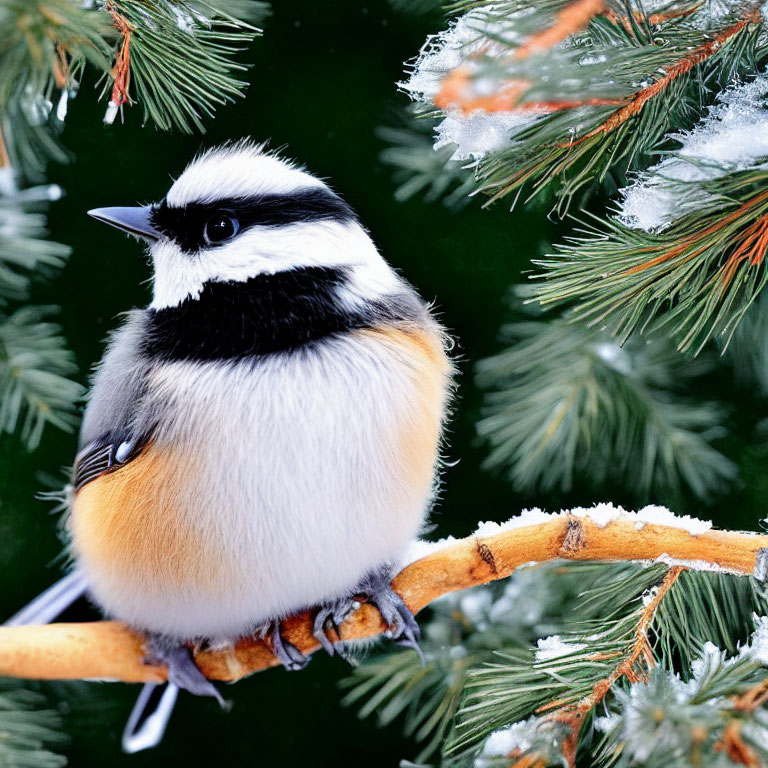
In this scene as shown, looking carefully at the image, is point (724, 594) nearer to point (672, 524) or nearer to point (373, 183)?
point (672, 524)

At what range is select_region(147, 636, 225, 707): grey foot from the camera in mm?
970

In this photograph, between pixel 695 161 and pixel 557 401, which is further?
pixel 557 401

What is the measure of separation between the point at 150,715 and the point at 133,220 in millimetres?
659

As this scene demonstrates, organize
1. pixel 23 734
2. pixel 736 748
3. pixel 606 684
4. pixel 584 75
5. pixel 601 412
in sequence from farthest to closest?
pixel 601 412 → pixel 23 734 → pixel 606 684 → pixel 584 75 → pixel 736 748

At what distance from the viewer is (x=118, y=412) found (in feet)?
3.06

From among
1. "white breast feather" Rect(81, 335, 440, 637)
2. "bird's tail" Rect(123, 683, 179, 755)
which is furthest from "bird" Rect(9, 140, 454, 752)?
"bird's tail" Rect(123, 683, 179, 755)

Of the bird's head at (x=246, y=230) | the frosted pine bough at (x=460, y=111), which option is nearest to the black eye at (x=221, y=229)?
the bird's head at (x=246, y=230)

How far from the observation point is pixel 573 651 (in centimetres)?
82

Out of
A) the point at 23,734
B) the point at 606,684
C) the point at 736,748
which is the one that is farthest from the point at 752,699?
the point at 23,734

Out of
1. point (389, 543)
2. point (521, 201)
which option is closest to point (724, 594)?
point (389, 543)

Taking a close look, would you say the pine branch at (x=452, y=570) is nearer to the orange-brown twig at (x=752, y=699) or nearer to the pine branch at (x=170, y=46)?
the orange-brown twig at (x=752, y=699)

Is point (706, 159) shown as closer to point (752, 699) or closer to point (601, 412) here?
point (752, 699)

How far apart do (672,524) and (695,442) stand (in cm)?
37

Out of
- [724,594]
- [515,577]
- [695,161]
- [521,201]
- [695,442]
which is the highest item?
[695,161]
